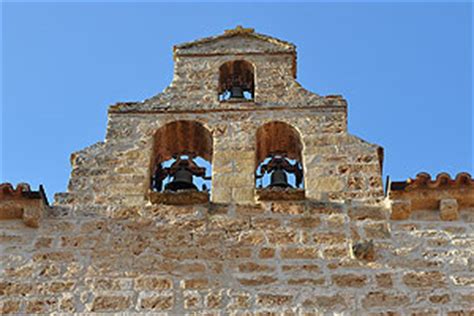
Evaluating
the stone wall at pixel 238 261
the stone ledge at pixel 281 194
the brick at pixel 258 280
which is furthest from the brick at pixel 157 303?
the stone ledge at pixel 281 194

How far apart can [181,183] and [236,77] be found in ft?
6.67

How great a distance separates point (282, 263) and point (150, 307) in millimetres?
1090

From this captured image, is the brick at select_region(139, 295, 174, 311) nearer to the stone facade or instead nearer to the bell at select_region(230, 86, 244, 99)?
the stone facade

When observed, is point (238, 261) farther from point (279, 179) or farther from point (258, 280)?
point (279, 179)

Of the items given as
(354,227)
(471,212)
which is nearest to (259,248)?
(354,227)

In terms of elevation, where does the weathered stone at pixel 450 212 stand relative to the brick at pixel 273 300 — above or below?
above

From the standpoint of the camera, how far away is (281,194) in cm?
781

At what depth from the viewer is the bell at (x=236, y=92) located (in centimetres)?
984

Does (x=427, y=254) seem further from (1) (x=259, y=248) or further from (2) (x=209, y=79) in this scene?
(2) (x=209, y=79)

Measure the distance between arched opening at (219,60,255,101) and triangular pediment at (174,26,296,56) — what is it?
0.52ft

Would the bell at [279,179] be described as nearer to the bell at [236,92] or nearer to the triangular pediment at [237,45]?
the bell at [236,92]

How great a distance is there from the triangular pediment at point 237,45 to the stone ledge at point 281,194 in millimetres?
2801

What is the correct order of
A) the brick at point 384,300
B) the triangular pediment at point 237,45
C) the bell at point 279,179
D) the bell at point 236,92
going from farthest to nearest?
the triangular pediment at point 237,45 < the bell at point 236,92 < the bell at point 279,179 < the brick at point 384,300

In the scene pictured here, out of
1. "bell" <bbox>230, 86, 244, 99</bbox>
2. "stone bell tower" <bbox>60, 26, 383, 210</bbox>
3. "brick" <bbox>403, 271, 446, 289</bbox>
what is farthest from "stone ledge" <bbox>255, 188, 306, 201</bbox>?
"bell" <bbox>230, 86, 244, 99</bbox>
